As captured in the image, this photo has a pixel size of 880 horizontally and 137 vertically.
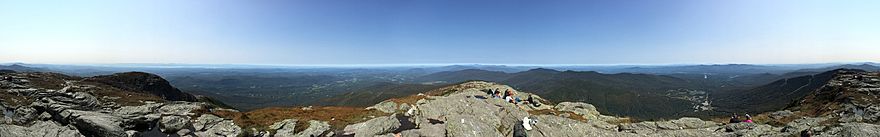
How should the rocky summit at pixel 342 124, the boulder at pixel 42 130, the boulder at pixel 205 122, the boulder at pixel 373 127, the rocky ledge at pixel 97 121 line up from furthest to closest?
1. the boulder at pixel 205 122
2. the boulder at pixel 373 127
3. the rocky summit at pixel 342 124
4. the rocky ledge at pixel 97 121
5. the boulder at pixel 42 130

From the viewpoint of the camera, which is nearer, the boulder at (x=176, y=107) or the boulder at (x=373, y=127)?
the boulder at (x=373, y=127)

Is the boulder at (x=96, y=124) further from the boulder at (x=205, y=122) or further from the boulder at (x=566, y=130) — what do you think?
the boulder at (x=566, y=130)

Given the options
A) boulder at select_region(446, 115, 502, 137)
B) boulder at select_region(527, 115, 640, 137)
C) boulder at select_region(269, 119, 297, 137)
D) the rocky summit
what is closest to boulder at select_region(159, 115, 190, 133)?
the rocky summit

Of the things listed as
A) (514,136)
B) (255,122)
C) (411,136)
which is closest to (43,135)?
(255,122)

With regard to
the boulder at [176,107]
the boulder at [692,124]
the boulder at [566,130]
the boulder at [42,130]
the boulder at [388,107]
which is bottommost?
the boulder at [692,124]

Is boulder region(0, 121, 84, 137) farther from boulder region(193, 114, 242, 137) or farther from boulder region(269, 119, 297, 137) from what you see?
boulder region(269, 119, 297, 137)

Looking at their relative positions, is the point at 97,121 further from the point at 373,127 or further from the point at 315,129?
the point at 373,127

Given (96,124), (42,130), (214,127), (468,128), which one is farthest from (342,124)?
(42,130)

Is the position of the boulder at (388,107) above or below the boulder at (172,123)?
below

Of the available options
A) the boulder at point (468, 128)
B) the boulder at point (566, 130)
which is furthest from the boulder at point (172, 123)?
the boulder at point (566, 130)

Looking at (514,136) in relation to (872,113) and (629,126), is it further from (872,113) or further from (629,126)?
(872,113)

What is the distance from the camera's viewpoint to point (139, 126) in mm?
31469

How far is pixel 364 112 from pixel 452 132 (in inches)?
589

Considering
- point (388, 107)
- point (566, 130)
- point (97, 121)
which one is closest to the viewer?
point (97, 121)
